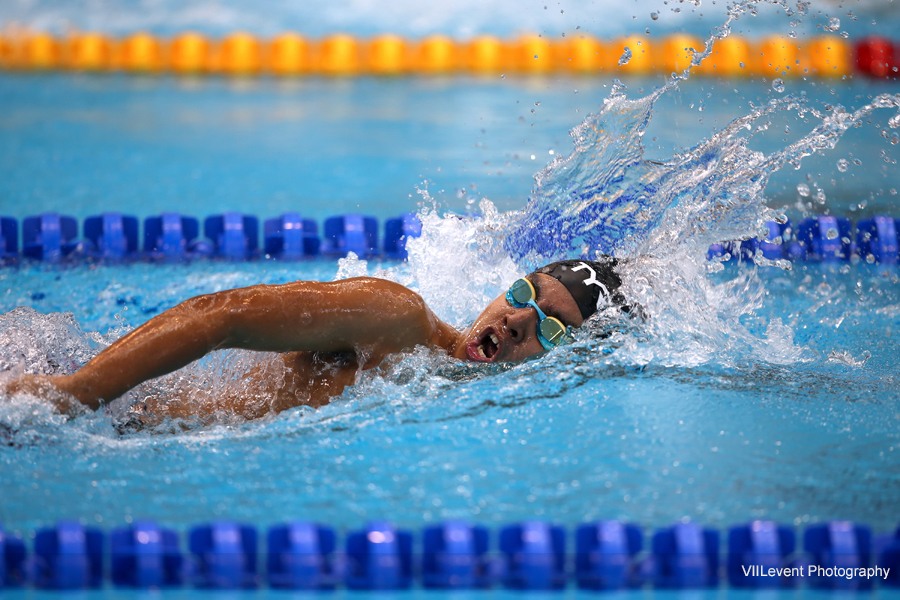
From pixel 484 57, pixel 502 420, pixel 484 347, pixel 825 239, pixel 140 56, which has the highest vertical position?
pixel 484 57

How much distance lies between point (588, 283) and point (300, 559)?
3.32ft

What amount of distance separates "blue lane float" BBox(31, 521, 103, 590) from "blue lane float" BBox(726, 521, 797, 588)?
4.13 feet

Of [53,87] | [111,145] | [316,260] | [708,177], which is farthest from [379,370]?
[53,87]

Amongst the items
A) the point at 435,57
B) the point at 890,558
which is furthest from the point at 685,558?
the point at 435,57

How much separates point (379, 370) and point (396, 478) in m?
0.28

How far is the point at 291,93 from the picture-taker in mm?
6816

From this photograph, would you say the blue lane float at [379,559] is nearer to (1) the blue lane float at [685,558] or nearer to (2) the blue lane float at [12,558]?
(1) the blue lane float at [685,558]

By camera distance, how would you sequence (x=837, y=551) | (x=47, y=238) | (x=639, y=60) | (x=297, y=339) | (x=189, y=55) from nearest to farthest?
(x=837, y=551) → (x=297, y=339) → (x=47, y=238) → (x=639, y=60) → (x=189, y=55)

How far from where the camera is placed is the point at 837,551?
1738 millimetres

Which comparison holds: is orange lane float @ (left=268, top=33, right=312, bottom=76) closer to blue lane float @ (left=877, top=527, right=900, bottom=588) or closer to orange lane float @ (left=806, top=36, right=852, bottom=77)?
orange lane float @ (left=806, top=36, right=852, bottom=77)

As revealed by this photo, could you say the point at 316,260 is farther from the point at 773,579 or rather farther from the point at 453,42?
the point at 453,42

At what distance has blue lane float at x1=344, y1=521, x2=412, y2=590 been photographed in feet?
5.55

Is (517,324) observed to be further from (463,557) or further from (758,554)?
(758,554)

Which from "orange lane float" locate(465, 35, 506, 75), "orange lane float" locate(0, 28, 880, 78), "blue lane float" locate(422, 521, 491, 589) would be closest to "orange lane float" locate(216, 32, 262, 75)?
"orange lane float" locate(0, 28, 880, 78)
